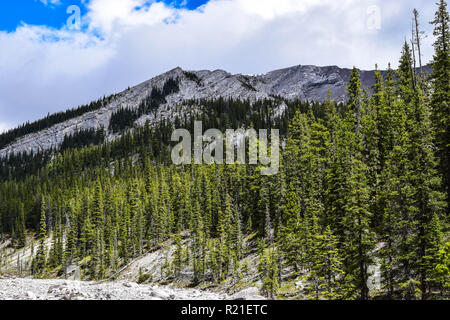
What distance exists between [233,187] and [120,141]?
131 meters

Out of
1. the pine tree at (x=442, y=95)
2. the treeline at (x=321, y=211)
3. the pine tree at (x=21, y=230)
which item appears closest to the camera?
the treeline at (x=321, y=211)

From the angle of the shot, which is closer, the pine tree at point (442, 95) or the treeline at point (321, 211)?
the treeline at point (321, 211)

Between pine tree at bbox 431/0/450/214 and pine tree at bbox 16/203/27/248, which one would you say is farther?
pine tree at bbox 16/203/27/248

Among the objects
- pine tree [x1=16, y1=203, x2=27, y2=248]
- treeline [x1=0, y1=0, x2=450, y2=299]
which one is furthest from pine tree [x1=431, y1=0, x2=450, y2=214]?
pine tree [x1=16, y1=203, x2=27, y2=248]

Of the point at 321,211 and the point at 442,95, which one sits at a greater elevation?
the point at 442,95

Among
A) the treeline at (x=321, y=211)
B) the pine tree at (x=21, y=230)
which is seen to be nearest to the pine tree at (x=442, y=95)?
the treeline at (x=321, y=211)

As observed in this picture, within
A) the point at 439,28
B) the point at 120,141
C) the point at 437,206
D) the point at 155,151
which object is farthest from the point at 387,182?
the point at 120,141

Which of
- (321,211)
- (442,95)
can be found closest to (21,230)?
(321,211)

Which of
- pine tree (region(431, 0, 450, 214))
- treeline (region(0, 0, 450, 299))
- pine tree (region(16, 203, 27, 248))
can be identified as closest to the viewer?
treeline (region(0, 0, 450, 299))

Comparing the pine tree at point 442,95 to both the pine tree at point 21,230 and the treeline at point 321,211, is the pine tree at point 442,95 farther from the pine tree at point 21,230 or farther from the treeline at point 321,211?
the pine tree at point 21,230

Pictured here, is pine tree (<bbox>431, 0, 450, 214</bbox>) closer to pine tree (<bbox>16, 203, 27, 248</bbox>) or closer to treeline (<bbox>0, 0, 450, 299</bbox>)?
treeline (<bbox>0, 0, 450, 299</bbox>)

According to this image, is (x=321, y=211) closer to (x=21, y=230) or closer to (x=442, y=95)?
(x=442, y=95)
